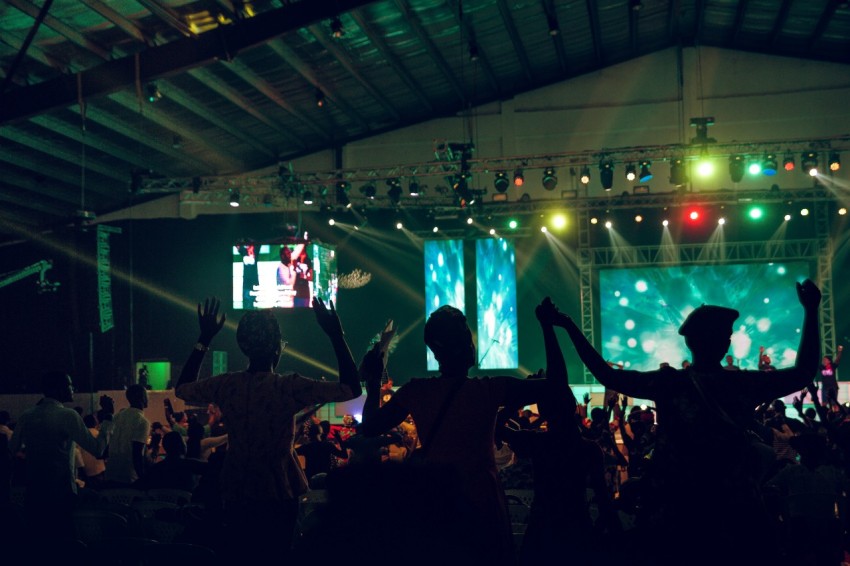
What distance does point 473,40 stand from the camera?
13.3m

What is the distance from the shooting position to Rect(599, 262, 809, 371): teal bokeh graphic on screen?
17250 millimetres

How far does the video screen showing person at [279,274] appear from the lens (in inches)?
668

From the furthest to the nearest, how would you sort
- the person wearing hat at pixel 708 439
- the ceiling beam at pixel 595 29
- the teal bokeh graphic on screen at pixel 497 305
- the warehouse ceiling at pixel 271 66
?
the teal bokeh graphic on screen at pixel 497 305 → the ceiling beam at pixel 595 29 → the warehouse ceiling at pixel 271 66 → the person wearing hat at pixel 708 439

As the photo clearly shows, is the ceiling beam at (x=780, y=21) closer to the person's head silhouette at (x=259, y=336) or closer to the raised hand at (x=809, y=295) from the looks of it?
the raised hand at (x=809, y=295)

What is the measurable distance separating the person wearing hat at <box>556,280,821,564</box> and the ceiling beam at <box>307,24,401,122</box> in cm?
1088

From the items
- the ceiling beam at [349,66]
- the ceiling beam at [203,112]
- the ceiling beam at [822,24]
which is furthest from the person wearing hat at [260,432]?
the ceiling beam at [822,24]

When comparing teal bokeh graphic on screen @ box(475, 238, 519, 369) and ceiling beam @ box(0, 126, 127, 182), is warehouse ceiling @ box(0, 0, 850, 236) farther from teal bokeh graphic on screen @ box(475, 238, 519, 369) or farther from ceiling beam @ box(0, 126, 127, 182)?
teal bokeh graphic on screen @ box(475, 238, 519, 369)

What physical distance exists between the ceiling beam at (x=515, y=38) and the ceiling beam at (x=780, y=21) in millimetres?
4728

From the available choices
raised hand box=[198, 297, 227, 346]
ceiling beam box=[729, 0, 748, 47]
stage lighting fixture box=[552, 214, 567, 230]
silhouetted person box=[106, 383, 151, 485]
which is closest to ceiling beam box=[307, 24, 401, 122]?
stage lighting fixture box=[552, 214, 567, 230]

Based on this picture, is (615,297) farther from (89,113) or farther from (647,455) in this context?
(647,455)

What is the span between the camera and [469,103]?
18781 millimetres

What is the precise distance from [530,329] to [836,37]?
8.30 meters

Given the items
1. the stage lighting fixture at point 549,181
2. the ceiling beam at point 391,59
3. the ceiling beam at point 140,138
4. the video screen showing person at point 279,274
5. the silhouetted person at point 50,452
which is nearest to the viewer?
the silhouetted person at point 50,452

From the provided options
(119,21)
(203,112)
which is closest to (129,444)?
(119,21)
